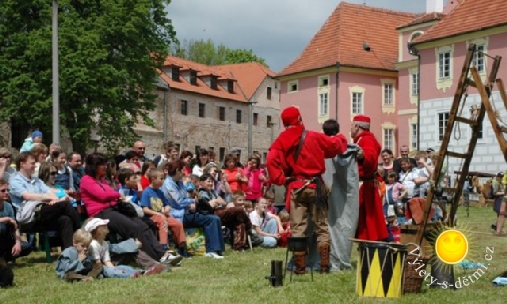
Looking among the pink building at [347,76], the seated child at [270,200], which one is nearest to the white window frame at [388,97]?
the pink building at [347,76]

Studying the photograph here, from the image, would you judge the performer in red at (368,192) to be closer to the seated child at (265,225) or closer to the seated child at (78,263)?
the seated child at (78,263)

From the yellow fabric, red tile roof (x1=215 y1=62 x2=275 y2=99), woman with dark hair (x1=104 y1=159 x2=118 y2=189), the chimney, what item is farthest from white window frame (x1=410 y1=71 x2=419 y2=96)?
the yellow fabric

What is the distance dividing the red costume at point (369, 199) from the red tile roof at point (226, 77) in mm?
47820

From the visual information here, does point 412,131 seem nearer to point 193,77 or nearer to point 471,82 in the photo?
point 193,77

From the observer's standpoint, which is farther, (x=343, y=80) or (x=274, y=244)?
(x=343, y=80)

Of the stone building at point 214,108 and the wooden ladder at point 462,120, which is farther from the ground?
the stone building at point 214,108

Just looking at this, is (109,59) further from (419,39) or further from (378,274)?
(378,274)

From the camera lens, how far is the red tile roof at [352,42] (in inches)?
1934

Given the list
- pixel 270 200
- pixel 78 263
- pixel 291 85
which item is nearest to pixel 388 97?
pixel 291 85

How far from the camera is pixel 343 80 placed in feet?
159

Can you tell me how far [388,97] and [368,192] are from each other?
40119 mm

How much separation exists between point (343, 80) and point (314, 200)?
39.4 metres

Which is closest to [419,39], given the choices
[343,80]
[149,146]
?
[343,80]

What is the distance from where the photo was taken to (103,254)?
393 inches
